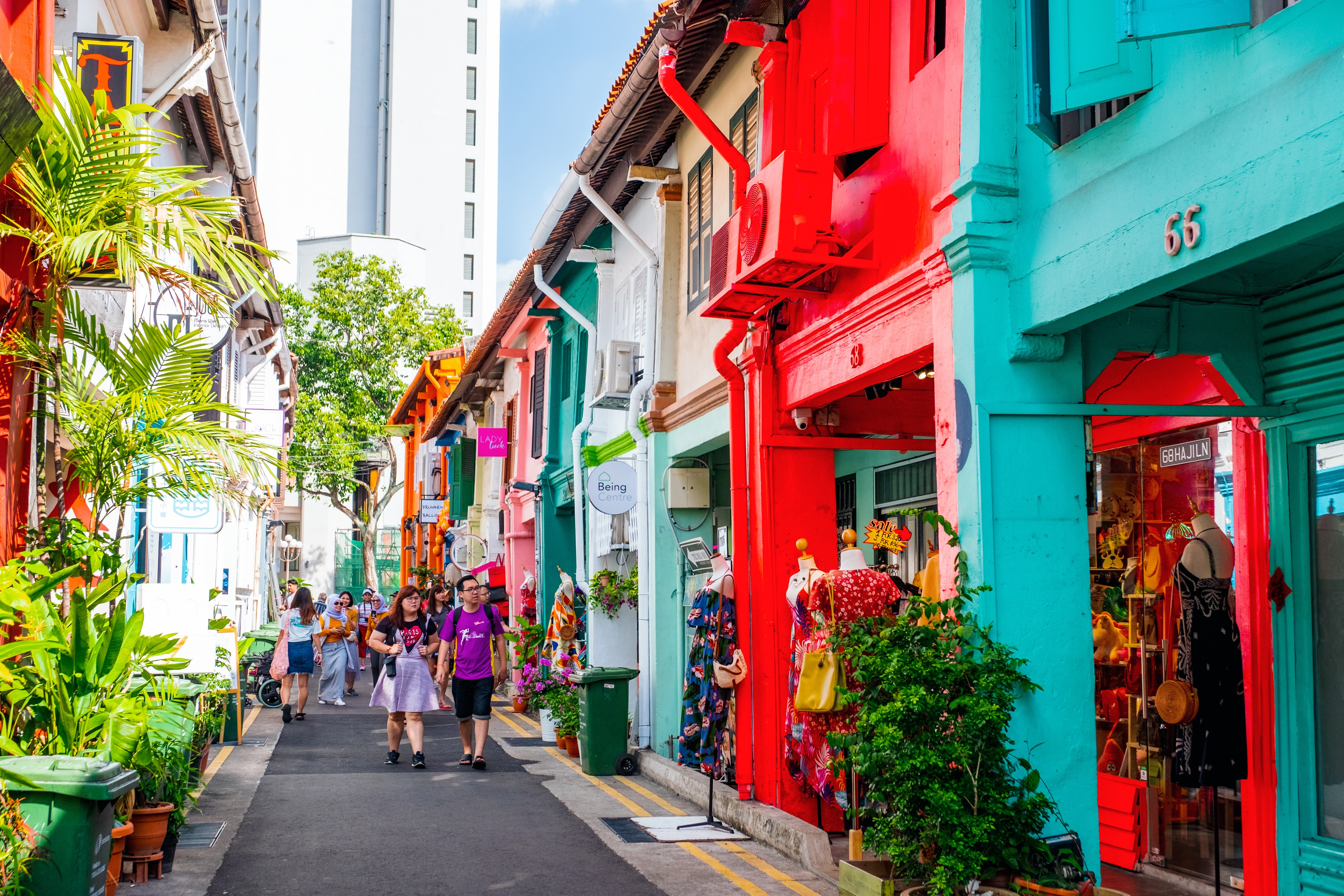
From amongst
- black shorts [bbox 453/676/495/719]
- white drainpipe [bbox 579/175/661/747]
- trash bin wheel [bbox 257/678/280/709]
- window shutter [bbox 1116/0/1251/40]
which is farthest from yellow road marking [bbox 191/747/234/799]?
window shutter [bbox 1116/0/1251/40]

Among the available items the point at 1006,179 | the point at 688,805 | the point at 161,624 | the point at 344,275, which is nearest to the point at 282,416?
the point at 344,275

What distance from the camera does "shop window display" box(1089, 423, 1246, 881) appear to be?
636 cm

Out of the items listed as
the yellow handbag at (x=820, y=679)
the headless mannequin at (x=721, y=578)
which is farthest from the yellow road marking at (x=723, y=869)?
the headless mannequin at (x=721, y=578)

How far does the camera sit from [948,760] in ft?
17.6

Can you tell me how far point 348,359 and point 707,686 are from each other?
2731cm

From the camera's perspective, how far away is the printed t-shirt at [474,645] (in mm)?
12281

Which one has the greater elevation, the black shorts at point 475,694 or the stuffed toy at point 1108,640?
the stuffed toy at point 1108,640

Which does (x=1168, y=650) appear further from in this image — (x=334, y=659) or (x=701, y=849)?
(x=334, y=659)

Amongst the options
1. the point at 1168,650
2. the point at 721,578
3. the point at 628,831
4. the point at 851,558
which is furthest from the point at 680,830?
the point at 1168,650

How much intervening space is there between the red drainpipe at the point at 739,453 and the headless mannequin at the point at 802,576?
90 cm

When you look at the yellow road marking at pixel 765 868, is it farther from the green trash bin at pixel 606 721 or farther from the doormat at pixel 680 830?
the green trash bin at pixel 606 721

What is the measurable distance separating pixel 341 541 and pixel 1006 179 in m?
46.8

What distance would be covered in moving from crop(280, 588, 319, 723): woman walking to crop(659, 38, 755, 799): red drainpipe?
909 cm

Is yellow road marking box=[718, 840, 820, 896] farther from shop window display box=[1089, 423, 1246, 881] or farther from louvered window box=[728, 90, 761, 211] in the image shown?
louvered window box=[728, 90, 761, 211]
